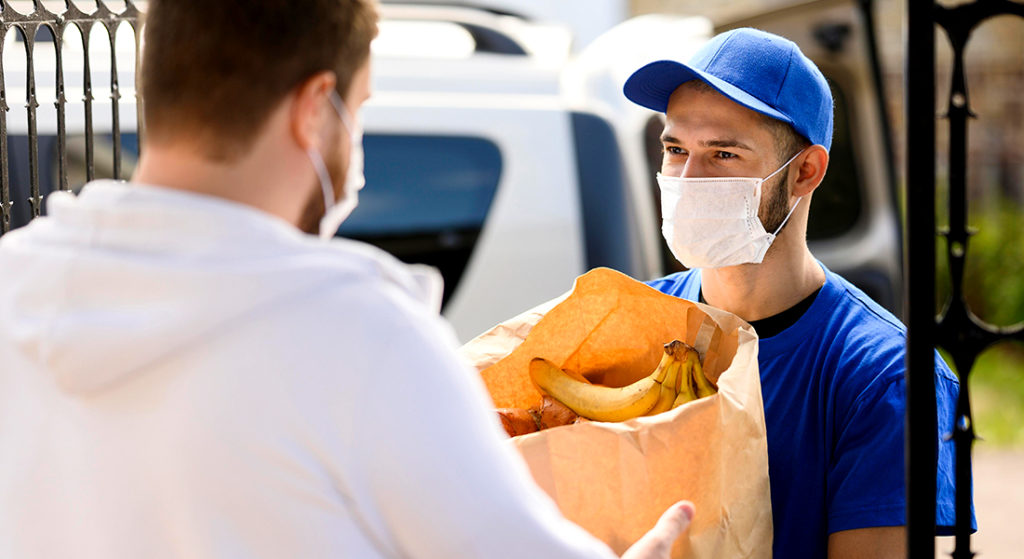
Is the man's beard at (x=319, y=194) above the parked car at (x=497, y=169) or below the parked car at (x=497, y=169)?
above

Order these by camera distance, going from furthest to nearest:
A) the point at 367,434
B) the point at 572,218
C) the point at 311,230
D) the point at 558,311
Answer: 1. the point at 572,218
2. the point at 558,311
3. the point at 311,230
4. the point at 367,434

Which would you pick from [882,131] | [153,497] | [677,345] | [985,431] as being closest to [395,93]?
[882,131]

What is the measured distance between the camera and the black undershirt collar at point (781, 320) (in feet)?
6.44

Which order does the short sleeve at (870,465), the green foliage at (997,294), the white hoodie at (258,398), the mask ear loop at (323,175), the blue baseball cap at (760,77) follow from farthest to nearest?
the green foliage at (997,294)
the blue baseball cap at (760,77)
the short sleeve at (870,465)
the mask ear loop at (323,175)
the white hoodie at (258,398)

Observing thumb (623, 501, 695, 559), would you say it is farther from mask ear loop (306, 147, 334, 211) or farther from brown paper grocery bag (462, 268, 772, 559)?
mask ear loop (306, 147, 334, 211)

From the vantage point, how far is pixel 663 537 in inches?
49.3

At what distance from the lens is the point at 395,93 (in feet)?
12.8

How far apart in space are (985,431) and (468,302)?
475 centimetres

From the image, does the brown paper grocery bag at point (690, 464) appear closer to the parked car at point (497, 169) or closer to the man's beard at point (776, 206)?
the man's beard at point (776, 206)

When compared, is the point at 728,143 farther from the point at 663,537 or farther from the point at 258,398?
the point at 258,398

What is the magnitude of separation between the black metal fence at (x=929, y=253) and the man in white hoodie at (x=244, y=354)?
18.6 inches

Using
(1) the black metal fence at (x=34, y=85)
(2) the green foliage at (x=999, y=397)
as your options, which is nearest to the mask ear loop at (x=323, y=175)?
(1) the black metal fence at (x=34, y=85)

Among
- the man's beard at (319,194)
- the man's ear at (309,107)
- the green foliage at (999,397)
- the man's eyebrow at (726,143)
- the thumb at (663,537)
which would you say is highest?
the man's ear at (309,107)

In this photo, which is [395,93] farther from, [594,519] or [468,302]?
[594,519]
